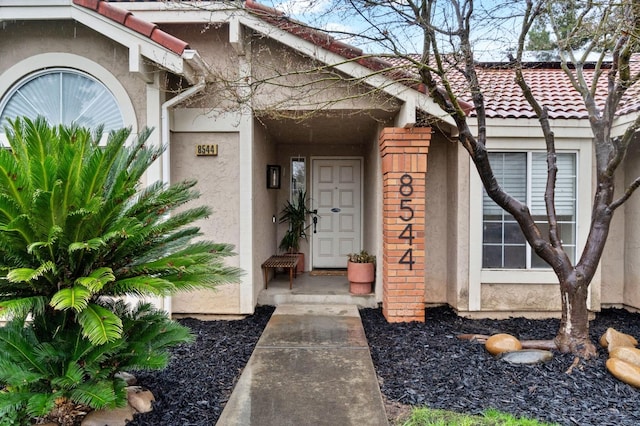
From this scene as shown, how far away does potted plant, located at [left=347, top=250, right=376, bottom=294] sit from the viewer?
620cm

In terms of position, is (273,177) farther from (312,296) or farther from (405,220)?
(405,220)

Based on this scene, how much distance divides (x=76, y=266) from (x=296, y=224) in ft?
18.0

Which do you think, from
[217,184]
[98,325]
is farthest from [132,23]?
[98,325]

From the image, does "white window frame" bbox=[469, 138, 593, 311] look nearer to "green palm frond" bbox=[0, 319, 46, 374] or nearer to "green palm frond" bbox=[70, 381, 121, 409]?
"green palm frond" bbox=[70, 381, 121, 409]

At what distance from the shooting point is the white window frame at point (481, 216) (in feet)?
18.9

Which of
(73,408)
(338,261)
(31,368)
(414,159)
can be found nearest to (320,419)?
(73,408)

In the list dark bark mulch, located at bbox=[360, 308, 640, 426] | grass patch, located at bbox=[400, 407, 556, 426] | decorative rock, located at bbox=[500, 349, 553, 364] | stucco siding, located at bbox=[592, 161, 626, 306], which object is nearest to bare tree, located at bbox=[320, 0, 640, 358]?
decorative rock, located at bbox=[500, 349, 553, 364]

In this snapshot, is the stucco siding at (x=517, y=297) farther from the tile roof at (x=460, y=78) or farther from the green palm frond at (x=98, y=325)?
the green palm frond at (x=98, y=325)

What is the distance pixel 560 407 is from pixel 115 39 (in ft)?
20.1

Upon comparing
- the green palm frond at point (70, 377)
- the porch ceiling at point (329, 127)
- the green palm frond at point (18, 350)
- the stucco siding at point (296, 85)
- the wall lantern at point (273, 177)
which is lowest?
the green palm frond at point (70, 377)

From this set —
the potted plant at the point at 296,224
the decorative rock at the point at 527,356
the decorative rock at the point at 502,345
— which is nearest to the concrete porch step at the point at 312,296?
the potted plant at the point at 296,224

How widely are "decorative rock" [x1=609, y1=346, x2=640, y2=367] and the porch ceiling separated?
382 centimetres

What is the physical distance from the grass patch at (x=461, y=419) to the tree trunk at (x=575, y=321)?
5.33ft

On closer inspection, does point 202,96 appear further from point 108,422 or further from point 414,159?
point 108,422
